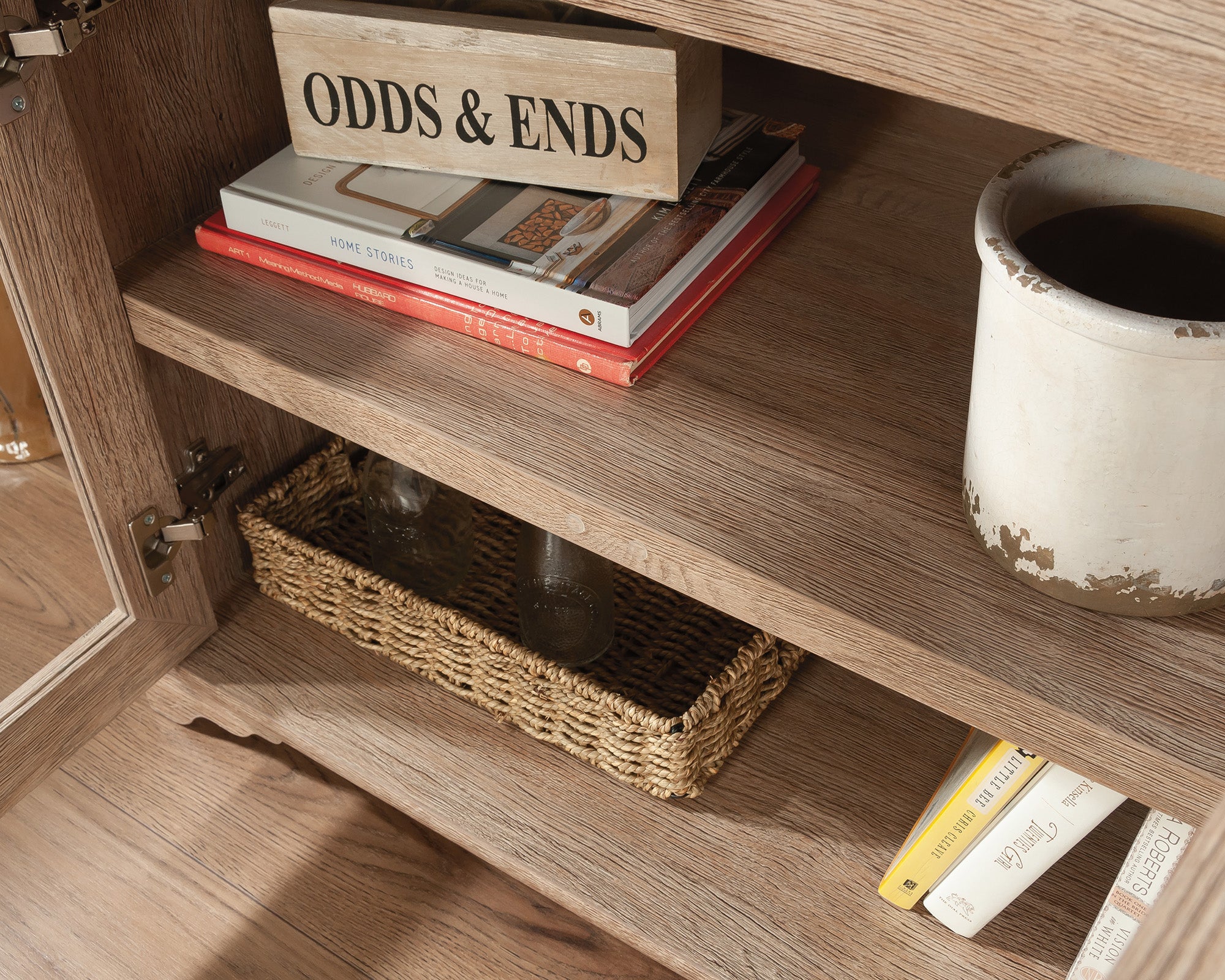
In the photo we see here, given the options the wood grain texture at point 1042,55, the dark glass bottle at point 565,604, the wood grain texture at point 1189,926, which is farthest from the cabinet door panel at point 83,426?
the wood grain texture at point 1189,926

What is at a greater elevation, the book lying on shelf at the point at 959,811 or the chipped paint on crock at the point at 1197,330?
the chipped paint on crock at the point at 1197,330

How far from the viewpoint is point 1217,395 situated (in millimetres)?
425

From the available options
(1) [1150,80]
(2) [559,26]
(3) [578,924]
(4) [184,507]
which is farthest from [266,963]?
(1) [1150,80]

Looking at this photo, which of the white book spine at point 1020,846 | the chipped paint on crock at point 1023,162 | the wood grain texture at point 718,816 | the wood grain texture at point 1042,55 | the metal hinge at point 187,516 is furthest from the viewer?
the metal hinge at point 187,516

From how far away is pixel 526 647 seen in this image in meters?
0.81

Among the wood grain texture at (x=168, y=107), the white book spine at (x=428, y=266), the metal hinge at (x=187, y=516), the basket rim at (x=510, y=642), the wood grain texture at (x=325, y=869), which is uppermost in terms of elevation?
the wood grain texture at (x=168, y=107)

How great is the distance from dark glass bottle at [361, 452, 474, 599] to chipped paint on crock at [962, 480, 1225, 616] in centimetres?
47

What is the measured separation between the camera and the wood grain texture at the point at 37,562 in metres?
0.73

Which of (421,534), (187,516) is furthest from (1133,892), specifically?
(187,516)

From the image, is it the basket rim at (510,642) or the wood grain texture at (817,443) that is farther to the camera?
the basket rim at (510,642)

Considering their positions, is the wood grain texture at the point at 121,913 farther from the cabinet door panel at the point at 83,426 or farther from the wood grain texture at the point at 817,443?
the wood grain texture at the point at 817,443

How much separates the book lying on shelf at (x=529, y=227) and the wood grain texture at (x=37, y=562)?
8.1 inches

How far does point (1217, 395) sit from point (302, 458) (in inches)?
28.9

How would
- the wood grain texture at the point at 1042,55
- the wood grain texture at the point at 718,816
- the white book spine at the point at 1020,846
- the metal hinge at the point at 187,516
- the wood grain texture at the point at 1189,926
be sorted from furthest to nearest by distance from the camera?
1. the metal hinge at the point at 187,516
2. the wood grain texture at the point at 718,816
3. the white book spine at the point at 1020,846
4. the wood grain texture at the point at 1042,55
5. the wood grain texture at the point at 1189,926
